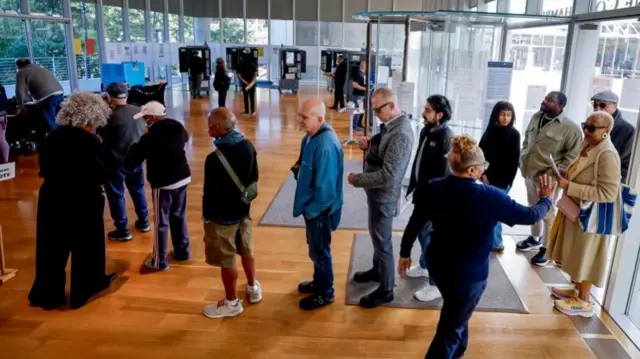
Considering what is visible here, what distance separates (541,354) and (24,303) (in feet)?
11.6

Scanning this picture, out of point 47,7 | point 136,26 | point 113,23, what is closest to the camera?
point 47,7

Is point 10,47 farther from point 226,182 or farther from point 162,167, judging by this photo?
point 226,182

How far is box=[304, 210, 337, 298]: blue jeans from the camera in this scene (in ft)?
10.5

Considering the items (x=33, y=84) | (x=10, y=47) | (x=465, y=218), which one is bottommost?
(x=465, y=218)

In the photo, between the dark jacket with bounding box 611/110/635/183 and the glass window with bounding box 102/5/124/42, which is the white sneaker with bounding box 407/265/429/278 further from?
the glass window with bounding box 102/5/124/42

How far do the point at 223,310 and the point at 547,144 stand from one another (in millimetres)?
2800

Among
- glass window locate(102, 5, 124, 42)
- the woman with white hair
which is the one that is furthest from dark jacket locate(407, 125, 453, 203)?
glass window locate(102, 5, 124, 42)

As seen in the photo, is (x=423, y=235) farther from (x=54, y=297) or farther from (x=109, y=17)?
(x=109, y=17)

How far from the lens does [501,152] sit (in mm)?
3873

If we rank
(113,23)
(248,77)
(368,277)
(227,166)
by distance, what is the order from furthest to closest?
(113,23)
(248,77)
(368,277)
(227,166)

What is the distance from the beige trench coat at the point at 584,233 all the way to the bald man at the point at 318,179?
1.49 m

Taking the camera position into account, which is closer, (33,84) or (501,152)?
(501,152)

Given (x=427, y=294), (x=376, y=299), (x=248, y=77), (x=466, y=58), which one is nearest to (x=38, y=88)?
(x=248, y=77)

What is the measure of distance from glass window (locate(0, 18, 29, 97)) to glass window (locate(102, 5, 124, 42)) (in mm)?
3677
